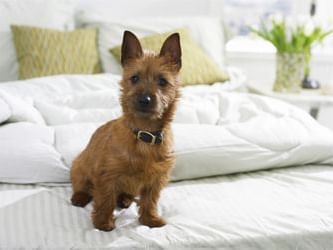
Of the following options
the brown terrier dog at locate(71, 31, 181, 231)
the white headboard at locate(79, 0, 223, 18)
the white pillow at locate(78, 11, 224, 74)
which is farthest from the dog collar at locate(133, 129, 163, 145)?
the white headboard at locate(79, 0, 223, 18)

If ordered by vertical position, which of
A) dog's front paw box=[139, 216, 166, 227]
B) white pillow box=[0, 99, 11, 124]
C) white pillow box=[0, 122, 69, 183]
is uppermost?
white pillow box=[0, 99, 11, 124]

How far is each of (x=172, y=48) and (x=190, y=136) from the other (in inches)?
16.3

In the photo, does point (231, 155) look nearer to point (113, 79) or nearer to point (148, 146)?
point (148, 146)

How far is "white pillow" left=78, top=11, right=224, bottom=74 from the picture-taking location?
2.73 meters

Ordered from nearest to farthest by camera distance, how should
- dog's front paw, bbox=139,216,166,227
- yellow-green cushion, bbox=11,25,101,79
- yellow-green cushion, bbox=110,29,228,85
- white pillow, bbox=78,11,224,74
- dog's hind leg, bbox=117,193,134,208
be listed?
dog's front paw, bbox=139,216,166,227, dog's hind leg, bbox=117,193,134,208, yellow-green cushion, bbox=11,25,101,79, yellow-green cushion, bbox=110,29,228,85, white pillow, bbox=78,11,224,74

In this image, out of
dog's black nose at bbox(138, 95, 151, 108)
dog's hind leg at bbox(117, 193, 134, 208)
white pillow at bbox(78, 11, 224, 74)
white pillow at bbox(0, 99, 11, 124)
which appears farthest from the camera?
white pillow at bbox(78, 11, 224, 74)

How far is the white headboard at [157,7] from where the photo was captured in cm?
311

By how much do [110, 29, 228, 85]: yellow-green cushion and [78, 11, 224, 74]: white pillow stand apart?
77mm

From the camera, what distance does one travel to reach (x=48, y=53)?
8.23 feet

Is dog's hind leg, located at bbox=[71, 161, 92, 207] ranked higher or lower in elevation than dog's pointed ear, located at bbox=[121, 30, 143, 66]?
lower

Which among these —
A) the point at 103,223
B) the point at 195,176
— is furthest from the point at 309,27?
the point at 103,223

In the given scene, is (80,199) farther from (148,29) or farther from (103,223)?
(148,29)

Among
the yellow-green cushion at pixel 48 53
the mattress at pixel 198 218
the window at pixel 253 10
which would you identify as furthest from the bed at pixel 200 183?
the window at pixel 253 10

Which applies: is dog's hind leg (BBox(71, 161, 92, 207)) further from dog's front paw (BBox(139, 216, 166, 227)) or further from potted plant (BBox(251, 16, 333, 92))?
potted plant (BBox(251, 16, 333, 92))
